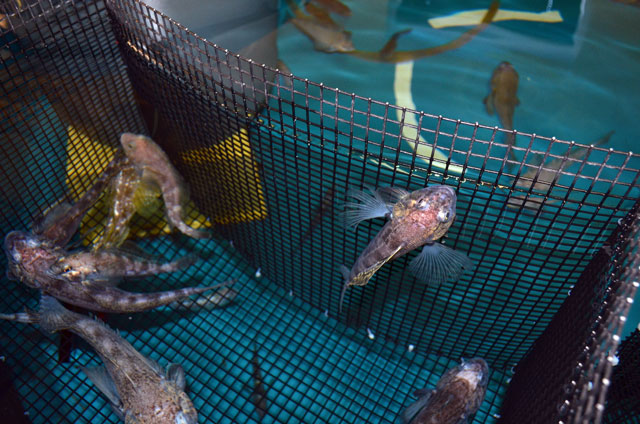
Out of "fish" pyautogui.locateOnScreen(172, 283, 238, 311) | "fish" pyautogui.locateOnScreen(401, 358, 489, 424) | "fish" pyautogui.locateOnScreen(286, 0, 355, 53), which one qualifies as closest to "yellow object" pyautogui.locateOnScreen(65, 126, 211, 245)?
"fish" pyautogui.locateOnScreen(172, 283, 238, 311)

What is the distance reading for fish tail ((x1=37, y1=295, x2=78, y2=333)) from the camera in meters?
3.10

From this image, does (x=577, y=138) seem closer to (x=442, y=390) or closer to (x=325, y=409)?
(x=442, y=390)

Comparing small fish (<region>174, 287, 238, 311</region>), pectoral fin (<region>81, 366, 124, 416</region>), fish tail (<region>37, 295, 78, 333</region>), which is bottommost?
small fish (<region>174, 287, 238, 311</region>)

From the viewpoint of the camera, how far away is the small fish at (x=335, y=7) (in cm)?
667

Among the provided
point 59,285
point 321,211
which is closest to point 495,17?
point 321,211

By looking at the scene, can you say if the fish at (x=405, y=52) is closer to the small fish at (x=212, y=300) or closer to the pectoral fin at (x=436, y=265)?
the small fish at (x=212, y=300)

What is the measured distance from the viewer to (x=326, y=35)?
609 centimetres

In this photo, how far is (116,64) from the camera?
3.54m

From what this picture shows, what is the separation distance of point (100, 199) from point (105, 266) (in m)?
0.75

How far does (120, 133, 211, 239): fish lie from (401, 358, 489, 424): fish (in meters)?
1.96

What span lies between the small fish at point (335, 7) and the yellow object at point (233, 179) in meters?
3.97

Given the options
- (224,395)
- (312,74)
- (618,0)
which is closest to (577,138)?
(618,0)

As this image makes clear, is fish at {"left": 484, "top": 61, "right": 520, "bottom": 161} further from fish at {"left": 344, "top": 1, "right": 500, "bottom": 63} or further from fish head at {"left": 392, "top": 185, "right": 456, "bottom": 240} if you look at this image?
fish head at {"left": 392, "top": 185, "right": 456, "bottom": 240}

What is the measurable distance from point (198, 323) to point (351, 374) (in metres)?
1.15
